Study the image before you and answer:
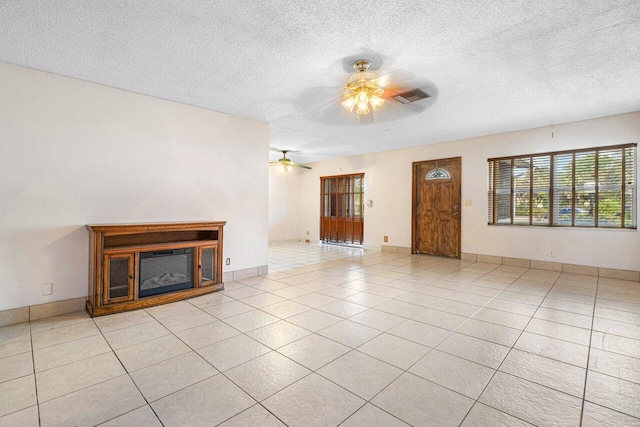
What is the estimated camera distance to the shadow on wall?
116 inches

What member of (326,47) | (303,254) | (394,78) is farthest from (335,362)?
(303,254)

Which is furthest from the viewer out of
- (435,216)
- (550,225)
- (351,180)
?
(351,180)

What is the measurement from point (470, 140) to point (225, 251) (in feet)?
17.9

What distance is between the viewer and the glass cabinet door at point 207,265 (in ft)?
12.7

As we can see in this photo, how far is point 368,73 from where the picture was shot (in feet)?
10.2

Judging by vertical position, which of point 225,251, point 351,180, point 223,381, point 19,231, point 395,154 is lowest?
point 223,381

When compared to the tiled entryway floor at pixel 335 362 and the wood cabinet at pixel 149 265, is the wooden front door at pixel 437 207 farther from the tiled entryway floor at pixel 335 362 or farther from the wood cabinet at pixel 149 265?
the wood cabinet at pixel 149 265

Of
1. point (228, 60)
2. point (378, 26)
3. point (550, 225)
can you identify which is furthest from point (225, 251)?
point (550, 225)

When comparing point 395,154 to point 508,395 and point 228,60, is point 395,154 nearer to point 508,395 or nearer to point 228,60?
point 228,60

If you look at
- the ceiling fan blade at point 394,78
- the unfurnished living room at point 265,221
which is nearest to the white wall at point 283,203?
the unfurnished living room at point 265,221

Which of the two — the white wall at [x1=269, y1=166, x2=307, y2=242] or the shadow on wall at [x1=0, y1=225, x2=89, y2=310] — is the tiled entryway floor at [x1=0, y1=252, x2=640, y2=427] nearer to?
Answer: the shadow on wall at [x1=0, y1=225, x2=89, y2=310]

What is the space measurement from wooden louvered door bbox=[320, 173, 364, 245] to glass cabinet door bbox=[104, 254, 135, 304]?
6.14 metres

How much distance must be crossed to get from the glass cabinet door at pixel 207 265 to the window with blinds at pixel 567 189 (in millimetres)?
A: 5404

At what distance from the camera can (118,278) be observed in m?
3.19
